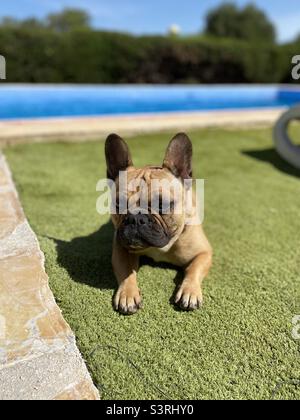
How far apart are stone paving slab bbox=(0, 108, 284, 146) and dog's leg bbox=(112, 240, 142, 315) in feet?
11.6

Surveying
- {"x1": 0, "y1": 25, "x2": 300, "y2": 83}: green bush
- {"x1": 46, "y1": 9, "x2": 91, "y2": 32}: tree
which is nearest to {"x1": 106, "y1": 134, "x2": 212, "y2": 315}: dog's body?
{"x1": 0, "y1": 25, "x2": 300, "y2": 83}: green bush

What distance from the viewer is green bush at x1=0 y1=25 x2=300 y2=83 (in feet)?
39.9

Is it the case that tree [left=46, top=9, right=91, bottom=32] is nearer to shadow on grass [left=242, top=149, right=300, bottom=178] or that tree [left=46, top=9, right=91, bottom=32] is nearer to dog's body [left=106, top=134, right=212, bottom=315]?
shadow on grass [left=242, top=149, right=300, bottom=178]

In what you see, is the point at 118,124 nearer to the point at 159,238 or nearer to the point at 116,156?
the point at 116,156

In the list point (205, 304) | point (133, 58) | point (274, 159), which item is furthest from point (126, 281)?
point (133, 58)

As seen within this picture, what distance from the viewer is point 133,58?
45.2 feet

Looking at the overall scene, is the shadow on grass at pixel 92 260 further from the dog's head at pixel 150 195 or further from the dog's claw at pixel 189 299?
the dog's head at pixel 150 195

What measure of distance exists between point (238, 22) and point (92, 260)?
133ft

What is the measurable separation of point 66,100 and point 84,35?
2.99m

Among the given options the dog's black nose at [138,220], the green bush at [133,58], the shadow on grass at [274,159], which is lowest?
the shadow on grass at [274,159]

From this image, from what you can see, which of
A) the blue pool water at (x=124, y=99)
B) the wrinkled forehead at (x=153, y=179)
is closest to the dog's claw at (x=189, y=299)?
the wrinkled forehead at (x=153, y=179)

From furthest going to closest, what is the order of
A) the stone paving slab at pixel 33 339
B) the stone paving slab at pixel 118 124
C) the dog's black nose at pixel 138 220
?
the stone paving slab at pixel 118 124
the dog's black nose at pixel 138 220
the stone paving slab at pixel 33 339

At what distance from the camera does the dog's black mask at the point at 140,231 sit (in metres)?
2.00
